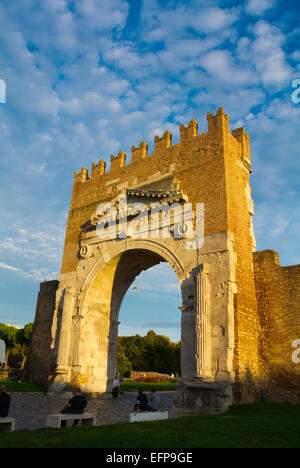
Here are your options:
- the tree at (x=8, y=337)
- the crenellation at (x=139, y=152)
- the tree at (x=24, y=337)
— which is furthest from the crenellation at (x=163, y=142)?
the tree at (x=8, y=337)

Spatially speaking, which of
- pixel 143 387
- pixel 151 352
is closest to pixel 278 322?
pixel 143 387

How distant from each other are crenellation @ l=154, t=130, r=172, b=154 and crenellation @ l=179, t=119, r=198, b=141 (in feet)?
2.24

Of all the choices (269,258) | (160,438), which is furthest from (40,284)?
(160,438)

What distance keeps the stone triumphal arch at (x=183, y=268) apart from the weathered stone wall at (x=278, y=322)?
34 mm

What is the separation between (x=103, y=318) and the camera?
53.2 feet

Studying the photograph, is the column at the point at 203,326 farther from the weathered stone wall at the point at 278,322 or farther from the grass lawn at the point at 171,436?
the grass lawn at the point at 171,436

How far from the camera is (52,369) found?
15.3 metres

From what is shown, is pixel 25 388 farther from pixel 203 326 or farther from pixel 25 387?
pixel 203 326

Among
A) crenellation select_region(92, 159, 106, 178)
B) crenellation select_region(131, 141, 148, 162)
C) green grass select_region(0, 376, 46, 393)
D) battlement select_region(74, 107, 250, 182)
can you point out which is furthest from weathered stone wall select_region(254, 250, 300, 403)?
green grass select_region(0, 376, 46, 393)

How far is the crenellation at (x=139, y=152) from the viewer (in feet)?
52.5

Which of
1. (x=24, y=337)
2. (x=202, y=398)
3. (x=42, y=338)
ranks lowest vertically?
(x=202, y=398)

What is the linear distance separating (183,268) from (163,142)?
17.8 ft

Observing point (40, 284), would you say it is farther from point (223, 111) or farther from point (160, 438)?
point (160, 438)

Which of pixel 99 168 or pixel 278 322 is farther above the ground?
pixel 99 168
